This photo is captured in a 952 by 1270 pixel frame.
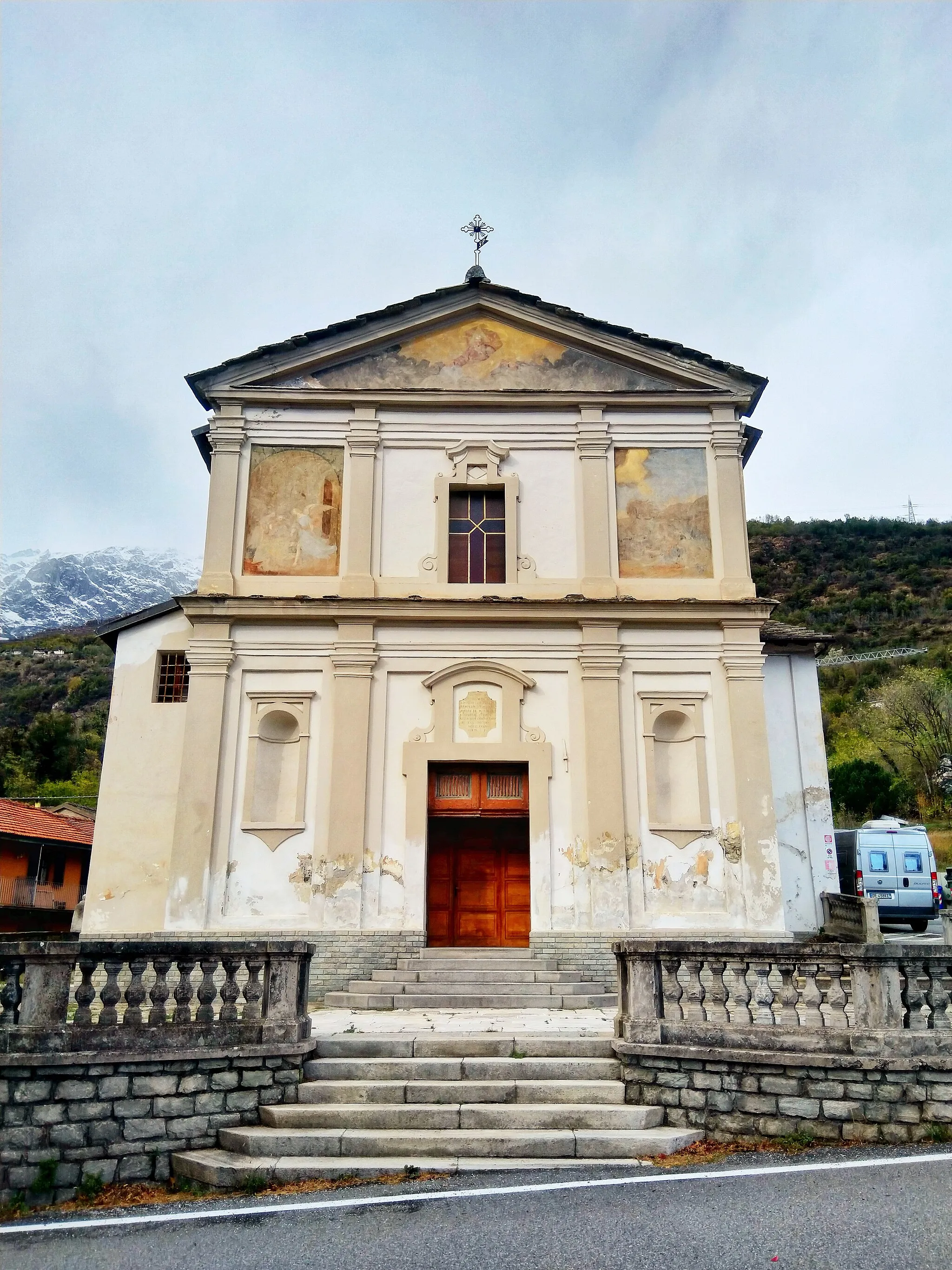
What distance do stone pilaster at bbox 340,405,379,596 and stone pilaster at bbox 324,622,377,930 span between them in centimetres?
78

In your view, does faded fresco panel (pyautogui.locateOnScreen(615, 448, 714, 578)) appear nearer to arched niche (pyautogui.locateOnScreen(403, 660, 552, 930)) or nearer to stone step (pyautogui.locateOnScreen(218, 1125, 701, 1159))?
arched niche (pyautogui.locateOnScreen(403, 660, 552, 930))

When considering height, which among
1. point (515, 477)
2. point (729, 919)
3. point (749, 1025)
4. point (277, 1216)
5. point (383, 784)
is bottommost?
point (277, 1216)

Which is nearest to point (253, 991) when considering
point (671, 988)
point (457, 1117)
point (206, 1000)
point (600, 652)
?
point (206, 1000)

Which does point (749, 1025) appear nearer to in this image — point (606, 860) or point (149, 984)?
point (606, 860)

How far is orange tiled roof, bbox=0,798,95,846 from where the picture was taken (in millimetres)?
28859

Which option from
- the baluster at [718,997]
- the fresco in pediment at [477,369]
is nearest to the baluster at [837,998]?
the baluster at [718,997]

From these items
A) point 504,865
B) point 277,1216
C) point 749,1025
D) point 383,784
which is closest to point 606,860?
point 504,865

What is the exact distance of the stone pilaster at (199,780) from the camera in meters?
14.1

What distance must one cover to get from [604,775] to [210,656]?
6.57 meters

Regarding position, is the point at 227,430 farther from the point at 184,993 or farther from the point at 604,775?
the point at 184,993

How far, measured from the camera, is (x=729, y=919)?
14.3 meters

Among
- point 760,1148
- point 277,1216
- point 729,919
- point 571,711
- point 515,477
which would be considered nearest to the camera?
point 277,1216

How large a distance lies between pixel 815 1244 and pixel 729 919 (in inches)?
348

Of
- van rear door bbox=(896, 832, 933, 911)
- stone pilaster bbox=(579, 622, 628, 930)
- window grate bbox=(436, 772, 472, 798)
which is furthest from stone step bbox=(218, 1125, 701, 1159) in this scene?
van rear door bbox=(896, 832, 933, 911)
